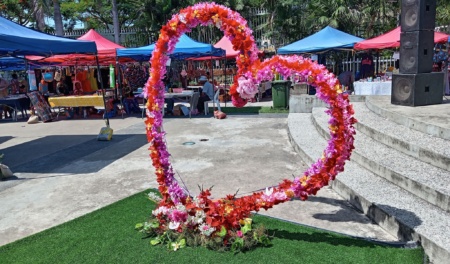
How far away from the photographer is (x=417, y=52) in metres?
7.85

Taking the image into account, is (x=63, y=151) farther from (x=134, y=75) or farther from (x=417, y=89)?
(x=134, y=75)

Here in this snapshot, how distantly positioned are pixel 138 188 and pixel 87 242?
1.66m

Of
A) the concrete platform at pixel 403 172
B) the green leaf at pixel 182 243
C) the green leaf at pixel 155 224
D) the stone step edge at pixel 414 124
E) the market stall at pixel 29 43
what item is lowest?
the green leaf at pixel 182 243

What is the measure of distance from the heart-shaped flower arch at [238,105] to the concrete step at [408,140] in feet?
5.69

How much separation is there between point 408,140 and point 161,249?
13.0ft

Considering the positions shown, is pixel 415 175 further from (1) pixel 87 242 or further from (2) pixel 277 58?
(1) pixel 87 242

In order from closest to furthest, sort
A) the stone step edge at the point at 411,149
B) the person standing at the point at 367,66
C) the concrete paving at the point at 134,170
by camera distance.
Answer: the concrete paving at the point at 134,170
the stone step edge at the point at 411,149
the person standing at the point at 367,66

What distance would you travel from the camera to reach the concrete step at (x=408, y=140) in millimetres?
4648

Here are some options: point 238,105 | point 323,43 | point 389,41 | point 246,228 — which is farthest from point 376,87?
point 246,228

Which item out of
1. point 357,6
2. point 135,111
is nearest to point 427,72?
point 135,111

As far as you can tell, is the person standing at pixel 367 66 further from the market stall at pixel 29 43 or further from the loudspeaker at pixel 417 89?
the market stall at pixel 29 43

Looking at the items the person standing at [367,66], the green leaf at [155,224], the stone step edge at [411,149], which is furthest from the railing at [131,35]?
the green leaf at [155,224]

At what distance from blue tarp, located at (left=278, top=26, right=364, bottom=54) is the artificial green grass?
12297 millimetres

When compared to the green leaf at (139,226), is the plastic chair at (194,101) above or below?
above
